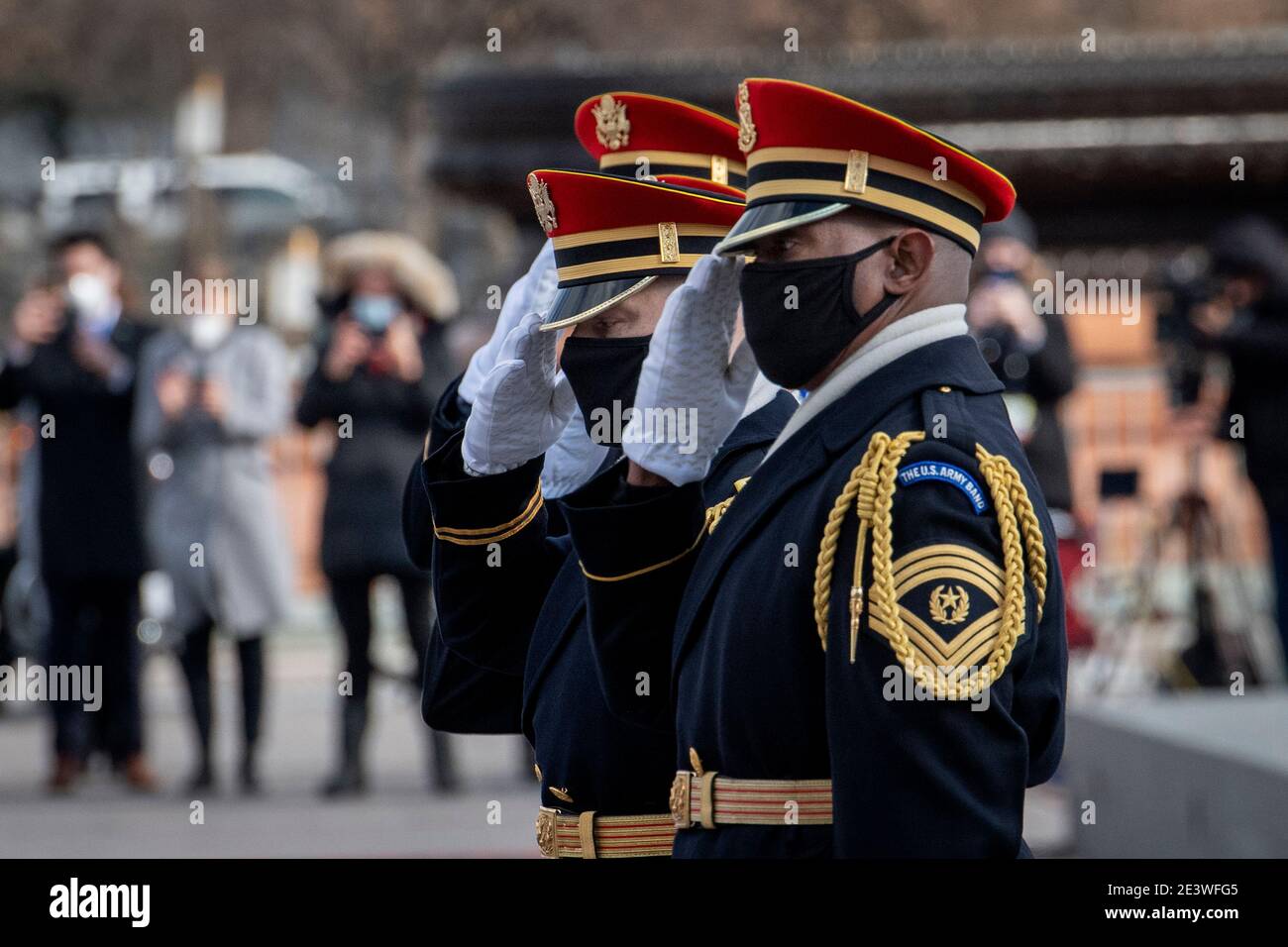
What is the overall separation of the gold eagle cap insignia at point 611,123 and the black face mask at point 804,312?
924mm

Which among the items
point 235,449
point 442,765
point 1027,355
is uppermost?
point 1027,355

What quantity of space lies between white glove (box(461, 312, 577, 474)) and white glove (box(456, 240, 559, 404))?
15 cm

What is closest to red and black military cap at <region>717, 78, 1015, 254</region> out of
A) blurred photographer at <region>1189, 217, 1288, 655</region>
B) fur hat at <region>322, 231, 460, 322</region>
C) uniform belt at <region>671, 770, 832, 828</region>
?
uniform belt at <region>671, 770, 832, 828</region>

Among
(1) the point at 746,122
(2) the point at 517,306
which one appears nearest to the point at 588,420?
(2) the point at 517,306

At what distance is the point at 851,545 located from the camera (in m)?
2.45

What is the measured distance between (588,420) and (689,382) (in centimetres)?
58

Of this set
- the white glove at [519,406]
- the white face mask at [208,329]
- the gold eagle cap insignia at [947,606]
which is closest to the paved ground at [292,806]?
the white face mask at [208,329]

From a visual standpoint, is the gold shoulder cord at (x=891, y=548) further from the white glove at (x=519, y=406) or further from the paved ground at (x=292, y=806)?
Answer: the paved ground at (x=292, y=806)

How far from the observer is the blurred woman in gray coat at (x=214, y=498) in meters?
7.88

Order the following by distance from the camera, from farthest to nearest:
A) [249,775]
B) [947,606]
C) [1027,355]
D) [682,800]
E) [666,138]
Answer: [249,775], [1027,355], [666,138], [682,800], [947,606]

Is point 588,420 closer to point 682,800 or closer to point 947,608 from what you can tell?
point 682,800

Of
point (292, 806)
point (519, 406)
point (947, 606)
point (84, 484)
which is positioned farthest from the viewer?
point (84, 484)

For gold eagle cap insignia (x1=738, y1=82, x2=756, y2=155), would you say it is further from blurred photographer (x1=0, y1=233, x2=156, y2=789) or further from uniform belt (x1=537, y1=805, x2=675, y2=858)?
blurred photographer (x1=0, y1=233, x2=156, y2=789)

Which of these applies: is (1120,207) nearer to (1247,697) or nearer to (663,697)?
(1247,697)
